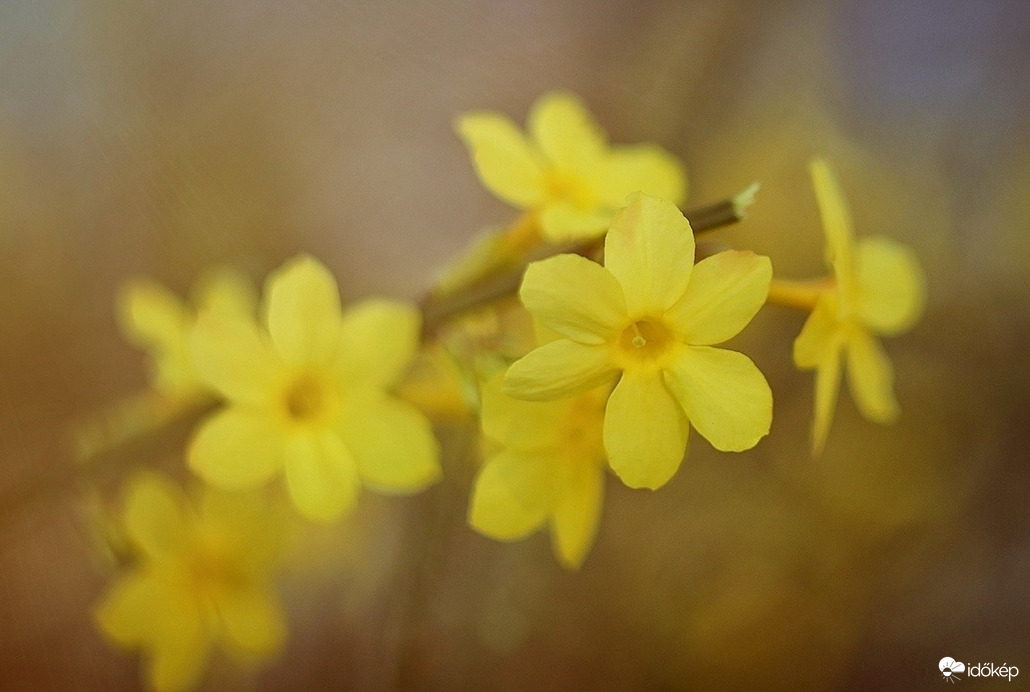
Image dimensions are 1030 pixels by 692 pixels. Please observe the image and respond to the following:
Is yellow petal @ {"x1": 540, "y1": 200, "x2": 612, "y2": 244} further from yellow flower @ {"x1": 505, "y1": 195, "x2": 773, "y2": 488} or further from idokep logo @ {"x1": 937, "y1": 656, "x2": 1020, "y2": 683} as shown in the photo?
idokep logo @ {"x1": 937, "y1": 656, "x2": 1020, "y2": 683}

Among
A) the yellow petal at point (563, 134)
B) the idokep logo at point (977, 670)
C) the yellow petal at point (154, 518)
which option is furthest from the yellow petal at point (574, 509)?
the idokep logo at point (977, 670)

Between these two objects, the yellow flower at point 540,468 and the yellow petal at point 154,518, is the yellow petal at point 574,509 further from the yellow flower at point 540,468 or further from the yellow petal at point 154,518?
the yellow petal at point 154,518

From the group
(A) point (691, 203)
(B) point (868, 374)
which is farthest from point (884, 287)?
(A) point (691, 203)

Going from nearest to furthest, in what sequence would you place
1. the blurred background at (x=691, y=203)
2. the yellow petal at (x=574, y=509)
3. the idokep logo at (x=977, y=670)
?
1. the yellow petal at (x=574, y=509)
2. the idokep logo at (x=977, y=670)
3. the blurred background at (x=691, y=203)

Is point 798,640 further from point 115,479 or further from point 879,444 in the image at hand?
point 115,479

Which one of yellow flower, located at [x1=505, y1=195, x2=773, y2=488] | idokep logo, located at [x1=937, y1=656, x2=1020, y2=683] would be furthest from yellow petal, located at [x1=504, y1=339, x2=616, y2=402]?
idokep logo, located at [x1=937, y1=656, x2=1020, y2=683]

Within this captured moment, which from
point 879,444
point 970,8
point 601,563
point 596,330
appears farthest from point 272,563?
point 970,8
